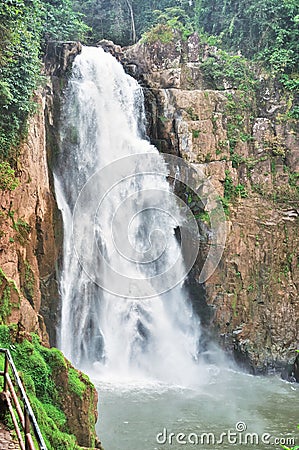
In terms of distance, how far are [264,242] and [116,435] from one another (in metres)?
9.86

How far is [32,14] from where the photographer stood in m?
13.3

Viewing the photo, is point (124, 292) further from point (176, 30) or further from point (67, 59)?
point (176, 30)

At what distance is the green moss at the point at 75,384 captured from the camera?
320 inches

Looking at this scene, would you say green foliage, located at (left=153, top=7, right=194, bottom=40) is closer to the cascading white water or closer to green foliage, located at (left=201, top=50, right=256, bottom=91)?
green foliage, located at (left=201, top=50, right=256, bottom=91)

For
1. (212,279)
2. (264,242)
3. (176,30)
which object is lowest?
(212,279)

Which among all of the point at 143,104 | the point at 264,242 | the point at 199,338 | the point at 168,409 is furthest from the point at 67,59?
the point at 168,409

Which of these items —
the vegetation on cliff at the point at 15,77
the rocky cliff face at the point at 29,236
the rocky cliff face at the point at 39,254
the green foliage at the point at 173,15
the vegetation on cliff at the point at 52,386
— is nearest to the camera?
the vegetation on cliff at the point at 52,386

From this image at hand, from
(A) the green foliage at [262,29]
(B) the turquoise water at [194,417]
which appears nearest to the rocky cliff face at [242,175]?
(A) the green foliage at [262,29]

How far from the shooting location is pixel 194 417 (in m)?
11.5

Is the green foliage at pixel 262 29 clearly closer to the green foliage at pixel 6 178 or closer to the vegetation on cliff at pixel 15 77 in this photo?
the vegetation on cliff at pixel 15 77

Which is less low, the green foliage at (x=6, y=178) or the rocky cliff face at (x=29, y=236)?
the green foliage at (x=6, y=178)

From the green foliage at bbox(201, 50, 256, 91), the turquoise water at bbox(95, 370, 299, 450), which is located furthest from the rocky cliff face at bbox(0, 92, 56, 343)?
the green foliage at bbox(201, 50, 256, 91)

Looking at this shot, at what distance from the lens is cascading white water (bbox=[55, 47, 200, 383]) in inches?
583

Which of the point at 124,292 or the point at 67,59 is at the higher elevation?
the point at 67,59
